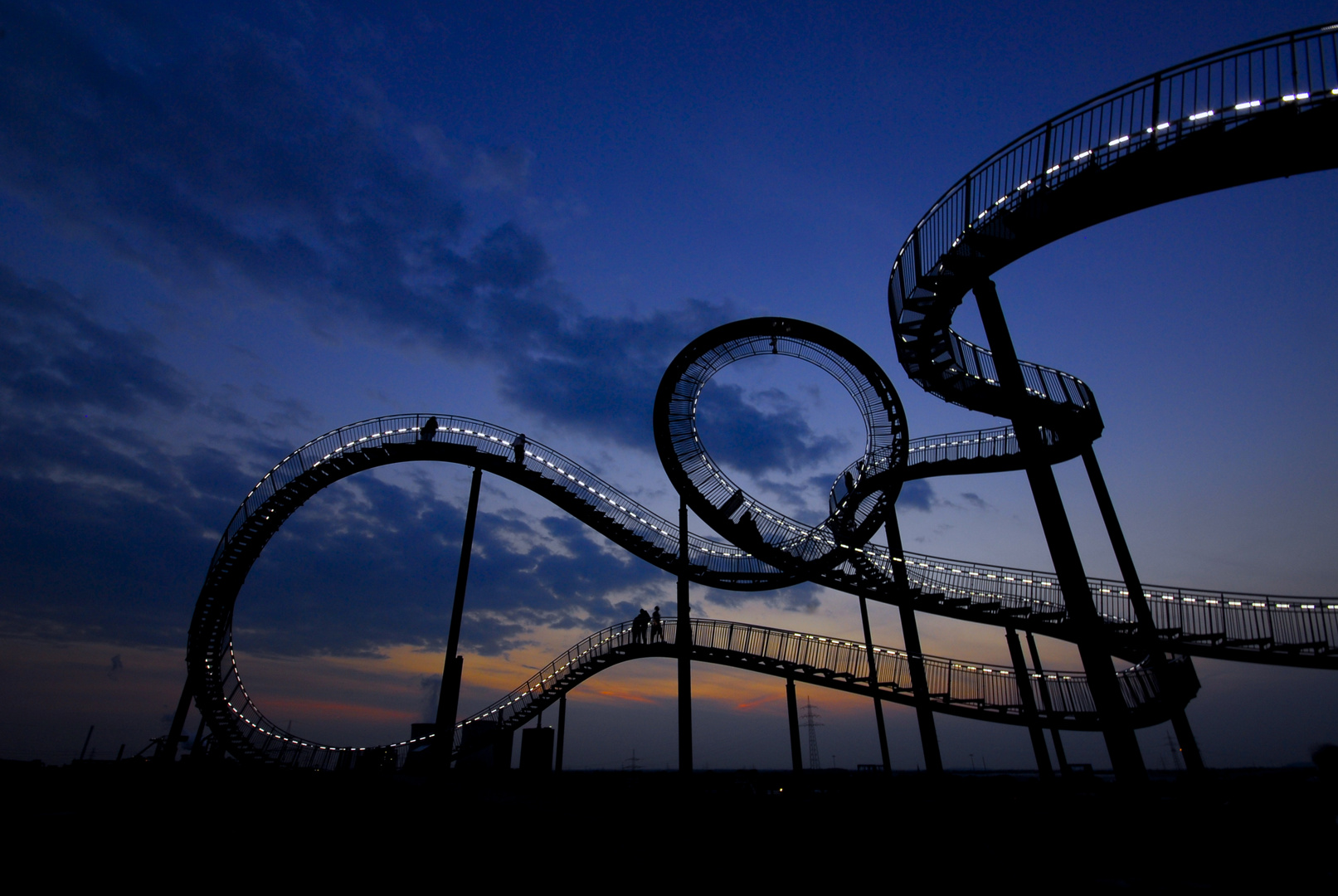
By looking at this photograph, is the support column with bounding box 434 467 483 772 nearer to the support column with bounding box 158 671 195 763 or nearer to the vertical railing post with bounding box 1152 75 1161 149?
the support column with bounding box 158 671 195 763

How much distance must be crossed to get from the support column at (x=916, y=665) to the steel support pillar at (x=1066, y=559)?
5939 millimetres

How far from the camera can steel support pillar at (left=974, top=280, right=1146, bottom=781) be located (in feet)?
31.0

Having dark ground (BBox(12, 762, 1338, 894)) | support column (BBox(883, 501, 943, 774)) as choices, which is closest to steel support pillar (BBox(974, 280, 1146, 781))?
dark ground (BBox(12, 762, 1338, 894))

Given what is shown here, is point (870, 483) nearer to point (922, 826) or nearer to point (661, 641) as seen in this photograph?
point (661, 641)

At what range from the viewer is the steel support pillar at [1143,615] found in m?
14.8

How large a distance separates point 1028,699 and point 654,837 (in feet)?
43.0

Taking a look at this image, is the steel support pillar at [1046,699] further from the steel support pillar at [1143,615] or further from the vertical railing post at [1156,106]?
the vertical railing post at [1156,106]

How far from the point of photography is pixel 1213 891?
18.9ft

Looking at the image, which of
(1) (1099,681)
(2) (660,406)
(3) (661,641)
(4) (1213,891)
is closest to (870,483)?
(2) (660,406)

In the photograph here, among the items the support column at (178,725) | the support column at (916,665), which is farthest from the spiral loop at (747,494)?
the support column at (178,725)

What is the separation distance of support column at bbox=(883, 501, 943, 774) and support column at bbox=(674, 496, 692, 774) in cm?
622

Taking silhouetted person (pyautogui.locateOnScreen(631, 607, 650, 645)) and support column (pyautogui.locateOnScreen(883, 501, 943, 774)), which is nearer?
support column (pyautogui.locateOnScreen(883, 501, 943, 774))

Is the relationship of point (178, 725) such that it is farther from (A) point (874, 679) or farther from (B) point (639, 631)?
(A) point (874, 679)

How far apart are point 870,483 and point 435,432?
49.9 ft
